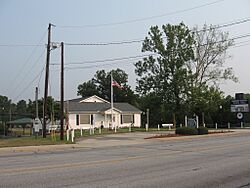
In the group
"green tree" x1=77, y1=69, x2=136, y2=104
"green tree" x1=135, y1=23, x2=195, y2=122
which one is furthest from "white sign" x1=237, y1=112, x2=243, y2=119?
"green tree" x1=77, y1=69, x2=136, y2=104

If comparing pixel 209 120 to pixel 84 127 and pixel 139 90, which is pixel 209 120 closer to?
pixel 139 90

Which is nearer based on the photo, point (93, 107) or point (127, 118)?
point (93, 107)

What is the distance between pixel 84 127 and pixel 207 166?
50.7m

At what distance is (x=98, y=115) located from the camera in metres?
66.6

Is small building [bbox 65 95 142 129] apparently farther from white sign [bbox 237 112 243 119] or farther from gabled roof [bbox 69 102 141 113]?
white sign [bbox 237 112 243 119]

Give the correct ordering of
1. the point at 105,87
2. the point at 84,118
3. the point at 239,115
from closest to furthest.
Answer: the point at 84,118 → the point at 239,115 → the point at 105,87

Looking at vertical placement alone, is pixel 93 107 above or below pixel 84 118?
above

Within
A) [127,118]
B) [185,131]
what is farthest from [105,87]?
[185,131]

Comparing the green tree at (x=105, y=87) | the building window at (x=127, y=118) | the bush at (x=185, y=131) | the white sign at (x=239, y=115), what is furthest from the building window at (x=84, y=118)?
the green tree at (x=105, y=87)

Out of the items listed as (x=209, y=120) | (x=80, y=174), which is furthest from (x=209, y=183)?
(x=209, y=120)

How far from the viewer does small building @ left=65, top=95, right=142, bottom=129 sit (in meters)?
63.7

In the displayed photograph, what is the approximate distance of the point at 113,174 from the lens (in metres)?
12.2

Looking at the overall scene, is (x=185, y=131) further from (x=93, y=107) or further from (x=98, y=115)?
(x=93, y=107)

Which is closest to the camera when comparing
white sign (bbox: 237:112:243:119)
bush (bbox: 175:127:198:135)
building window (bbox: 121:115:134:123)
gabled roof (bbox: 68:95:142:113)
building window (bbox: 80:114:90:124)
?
bush (bbox: 175:127:198:135)
